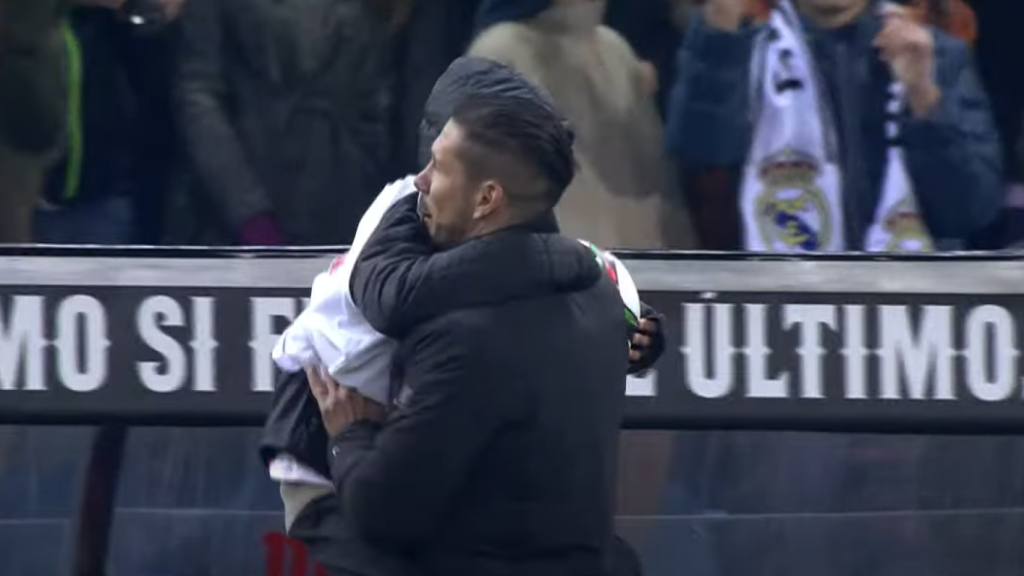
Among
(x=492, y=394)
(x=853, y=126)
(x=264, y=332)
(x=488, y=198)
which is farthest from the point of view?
(x=853, y=126)

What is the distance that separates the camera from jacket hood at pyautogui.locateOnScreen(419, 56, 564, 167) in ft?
10.8

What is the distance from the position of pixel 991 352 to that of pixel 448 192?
2.18 meters

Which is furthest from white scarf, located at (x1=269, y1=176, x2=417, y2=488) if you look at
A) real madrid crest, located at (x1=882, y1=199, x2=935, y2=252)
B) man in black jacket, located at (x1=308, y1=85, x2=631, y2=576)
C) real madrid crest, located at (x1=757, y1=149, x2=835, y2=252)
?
real madrid crest, located at (x1=882, y1=199, x2=935, y2=252)

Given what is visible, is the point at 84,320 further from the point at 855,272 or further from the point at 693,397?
the point at 855,272

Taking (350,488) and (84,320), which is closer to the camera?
(350,488)

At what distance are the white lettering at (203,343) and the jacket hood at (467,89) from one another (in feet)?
5.84

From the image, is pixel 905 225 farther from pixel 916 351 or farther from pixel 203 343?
pixel 203 343

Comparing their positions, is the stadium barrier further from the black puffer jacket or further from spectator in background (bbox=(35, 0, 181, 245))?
the black puffer jacket

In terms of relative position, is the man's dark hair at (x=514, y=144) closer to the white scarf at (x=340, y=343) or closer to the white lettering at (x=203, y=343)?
the white scarf at (x=340, y=343)

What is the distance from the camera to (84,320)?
5.08 metres

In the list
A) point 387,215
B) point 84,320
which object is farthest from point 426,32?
point 387,215

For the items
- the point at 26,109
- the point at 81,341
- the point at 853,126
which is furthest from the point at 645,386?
the point at 26,109

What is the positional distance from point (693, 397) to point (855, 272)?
45 cm

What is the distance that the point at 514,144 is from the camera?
3.24 m
